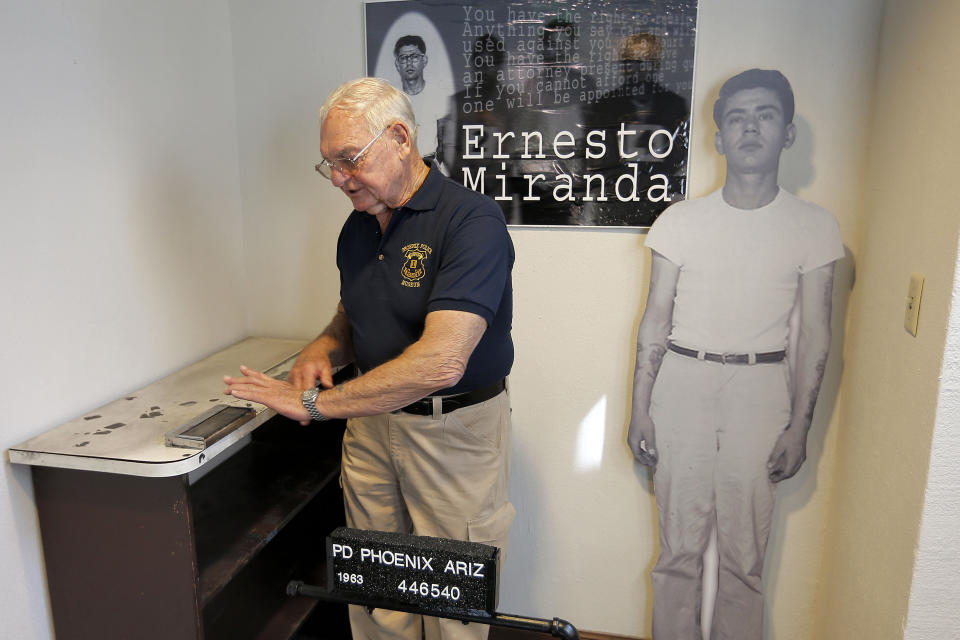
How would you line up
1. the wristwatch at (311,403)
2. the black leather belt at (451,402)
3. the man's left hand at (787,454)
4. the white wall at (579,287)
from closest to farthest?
the wristwatch at (311,403) < the black leather belt at (451,402) < the white wall at (579,287) < the man's left hand at (787,454)

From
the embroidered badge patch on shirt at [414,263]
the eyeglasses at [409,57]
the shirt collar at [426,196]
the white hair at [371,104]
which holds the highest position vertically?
the eyeglasses at [409,57]

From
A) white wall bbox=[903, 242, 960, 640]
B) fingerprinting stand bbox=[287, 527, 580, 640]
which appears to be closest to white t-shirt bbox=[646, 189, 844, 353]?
white wall bbox=[903, 242, 960, 640]

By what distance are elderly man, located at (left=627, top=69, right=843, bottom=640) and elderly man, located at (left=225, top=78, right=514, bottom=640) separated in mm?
581

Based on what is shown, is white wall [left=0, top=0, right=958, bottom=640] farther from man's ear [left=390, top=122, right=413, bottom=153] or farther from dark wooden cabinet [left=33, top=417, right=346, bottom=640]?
man's ear [left=390, top=122, right=413, bottom=153]

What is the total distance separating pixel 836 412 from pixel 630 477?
0.60 metres

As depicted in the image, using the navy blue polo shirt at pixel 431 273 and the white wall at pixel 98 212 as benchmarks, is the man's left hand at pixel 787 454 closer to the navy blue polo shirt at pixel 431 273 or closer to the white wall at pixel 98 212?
the navy blue polo shirt at pixel 431 273

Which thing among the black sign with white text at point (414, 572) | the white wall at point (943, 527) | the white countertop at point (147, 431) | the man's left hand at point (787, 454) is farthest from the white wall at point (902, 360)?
the white countertop at point (147, 431)

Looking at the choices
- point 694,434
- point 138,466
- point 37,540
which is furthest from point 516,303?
point 37,540

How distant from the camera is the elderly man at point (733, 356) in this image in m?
1.74

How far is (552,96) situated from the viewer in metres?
1.82

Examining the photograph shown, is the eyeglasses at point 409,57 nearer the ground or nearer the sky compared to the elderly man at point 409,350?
nearer the sky

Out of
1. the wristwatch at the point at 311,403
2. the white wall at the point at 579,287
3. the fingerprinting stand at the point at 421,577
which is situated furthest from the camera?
the white wall at the point at 579,287

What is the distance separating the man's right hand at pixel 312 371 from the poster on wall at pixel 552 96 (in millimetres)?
679

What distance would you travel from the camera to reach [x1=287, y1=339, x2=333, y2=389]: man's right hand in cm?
153
